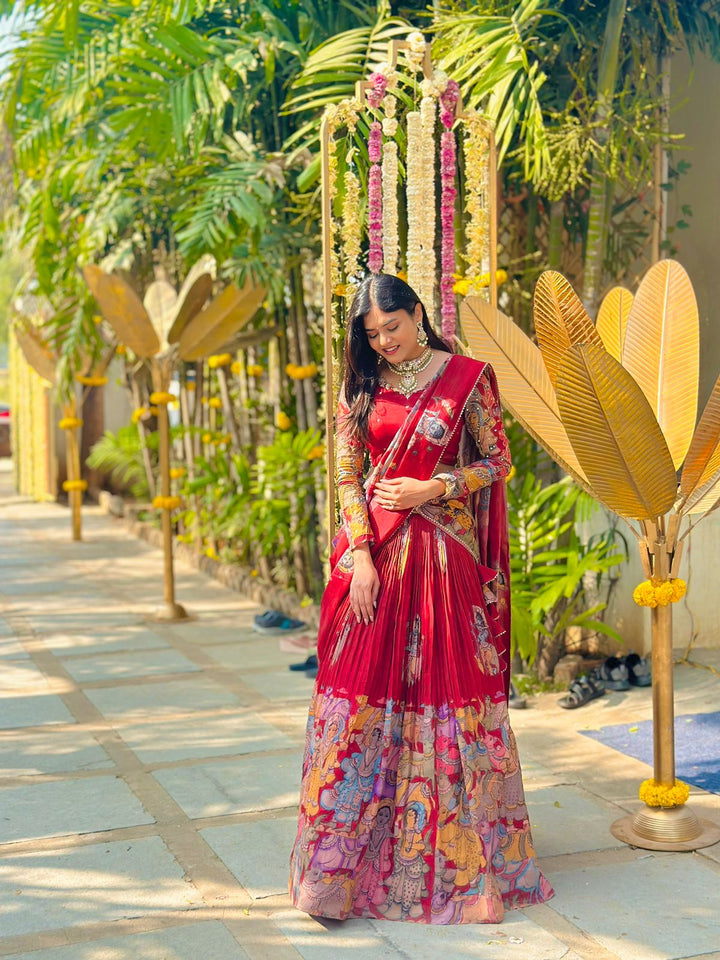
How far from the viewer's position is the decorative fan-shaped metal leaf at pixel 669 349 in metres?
3.50

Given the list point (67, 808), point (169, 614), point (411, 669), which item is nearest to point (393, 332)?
point (411, 669)

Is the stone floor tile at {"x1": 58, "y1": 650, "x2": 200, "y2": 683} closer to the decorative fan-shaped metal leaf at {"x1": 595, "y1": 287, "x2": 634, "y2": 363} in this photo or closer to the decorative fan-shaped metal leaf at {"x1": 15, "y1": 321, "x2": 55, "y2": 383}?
the decorative fan-shaped metal leaf at {"x1": 595, "y1": 287, "x2": 634, "y2": 363}

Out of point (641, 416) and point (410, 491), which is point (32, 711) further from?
point (641, 416)

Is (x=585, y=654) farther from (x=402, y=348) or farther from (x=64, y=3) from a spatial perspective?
→ (x=64, y=3)

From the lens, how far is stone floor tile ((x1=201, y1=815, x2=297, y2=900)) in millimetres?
3189

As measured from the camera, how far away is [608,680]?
5.01m

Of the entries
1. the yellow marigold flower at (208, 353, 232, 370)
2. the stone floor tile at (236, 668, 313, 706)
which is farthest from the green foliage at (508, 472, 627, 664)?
the yellow marigold flower at (208, 353, 232, 370)

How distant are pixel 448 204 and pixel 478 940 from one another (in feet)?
8.91

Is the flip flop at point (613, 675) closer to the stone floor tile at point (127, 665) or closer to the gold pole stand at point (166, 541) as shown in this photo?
the stone floor tile at point (127, 665)

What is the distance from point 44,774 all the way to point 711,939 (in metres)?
2.31

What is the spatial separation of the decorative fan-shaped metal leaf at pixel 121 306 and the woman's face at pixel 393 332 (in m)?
3.74

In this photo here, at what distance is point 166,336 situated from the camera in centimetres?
680

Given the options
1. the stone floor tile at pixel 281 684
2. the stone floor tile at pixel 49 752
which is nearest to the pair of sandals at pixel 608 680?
the stone floor tile at pixel 281 684

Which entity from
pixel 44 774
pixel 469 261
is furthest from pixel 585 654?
pixel 44 774
